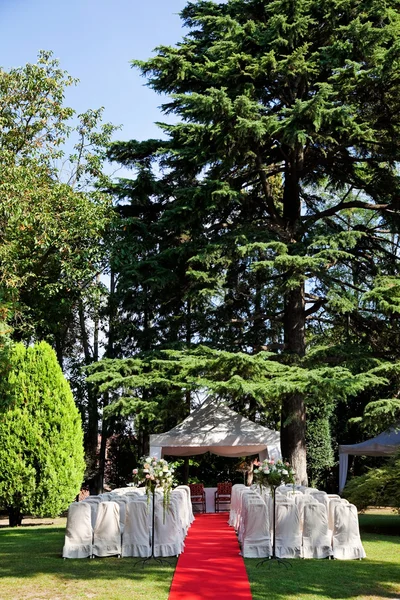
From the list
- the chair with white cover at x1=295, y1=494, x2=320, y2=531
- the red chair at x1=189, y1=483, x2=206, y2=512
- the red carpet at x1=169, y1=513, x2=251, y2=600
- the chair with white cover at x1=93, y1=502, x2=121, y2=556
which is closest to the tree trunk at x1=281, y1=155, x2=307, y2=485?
the red chair at x1=189, y1=483, x2=206, y2=512

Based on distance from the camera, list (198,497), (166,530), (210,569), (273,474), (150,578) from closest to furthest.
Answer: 1. (150,578)
2. (210,569)
3. (273,474)
4. (166,530)
5. (198,497)

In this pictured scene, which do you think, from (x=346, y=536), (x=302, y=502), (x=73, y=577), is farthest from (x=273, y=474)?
(x=73, y=577)

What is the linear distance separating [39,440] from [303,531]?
8381mm

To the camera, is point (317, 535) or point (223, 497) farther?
point (223, 497)

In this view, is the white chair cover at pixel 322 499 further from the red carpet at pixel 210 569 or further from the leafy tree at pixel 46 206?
the leafy tree at pixel 46 206

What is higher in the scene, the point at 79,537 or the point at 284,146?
the point at 284,146

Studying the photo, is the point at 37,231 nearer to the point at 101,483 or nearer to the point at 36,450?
the point at 36,450

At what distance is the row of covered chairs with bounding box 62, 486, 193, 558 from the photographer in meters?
10.6

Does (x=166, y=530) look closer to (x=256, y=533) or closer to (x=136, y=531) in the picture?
(x=136, y=531)

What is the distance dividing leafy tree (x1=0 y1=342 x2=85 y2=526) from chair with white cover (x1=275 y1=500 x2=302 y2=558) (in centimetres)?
776

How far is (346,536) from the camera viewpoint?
1066 centimetres

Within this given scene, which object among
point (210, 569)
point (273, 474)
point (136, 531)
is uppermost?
point (273, 474)

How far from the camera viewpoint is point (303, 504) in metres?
10.9

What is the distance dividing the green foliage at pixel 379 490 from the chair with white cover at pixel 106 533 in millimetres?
6393
